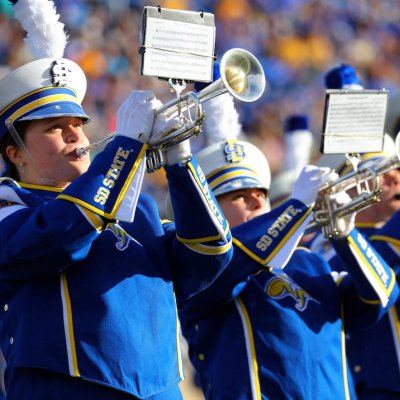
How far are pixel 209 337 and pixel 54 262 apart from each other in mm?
1167

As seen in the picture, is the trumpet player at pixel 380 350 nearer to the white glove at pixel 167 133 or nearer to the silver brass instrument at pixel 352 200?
the silver brass instrument at pixel 352 200

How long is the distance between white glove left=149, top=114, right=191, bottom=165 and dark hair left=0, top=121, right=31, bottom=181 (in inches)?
21.1

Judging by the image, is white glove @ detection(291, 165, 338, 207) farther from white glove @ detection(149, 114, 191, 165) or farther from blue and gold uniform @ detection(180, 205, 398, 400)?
white glove @ detection(149, 114, 191, 165)

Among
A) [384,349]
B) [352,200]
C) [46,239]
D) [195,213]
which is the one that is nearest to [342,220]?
[352,200]

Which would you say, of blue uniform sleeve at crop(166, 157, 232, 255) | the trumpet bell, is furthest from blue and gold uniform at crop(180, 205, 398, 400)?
the trumpet bell

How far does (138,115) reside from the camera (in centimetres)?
326

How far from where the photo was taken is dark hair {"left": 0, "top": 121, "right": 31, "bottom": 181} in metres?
3.62

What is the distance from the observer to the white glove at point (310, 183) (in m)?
4.14

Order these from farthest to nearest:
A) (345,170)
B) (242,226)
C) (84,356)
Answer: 1. (345,170)
2. (242,226)
3. (84,356)

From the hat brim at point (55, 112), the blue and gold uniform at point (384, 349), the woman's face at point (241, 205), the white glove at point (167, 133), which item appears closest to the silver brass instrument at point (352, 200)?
the woman's face at point (241, 205)

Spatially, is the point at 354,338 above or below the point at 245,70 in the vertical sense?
below

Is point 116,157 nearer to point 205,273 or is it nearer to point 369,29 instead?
point 205,273

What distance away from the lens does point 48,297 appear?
3.30 m

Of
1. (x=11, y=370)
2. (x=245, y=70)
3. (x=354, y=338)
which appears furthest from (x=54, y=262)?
(x=354, y=338)
